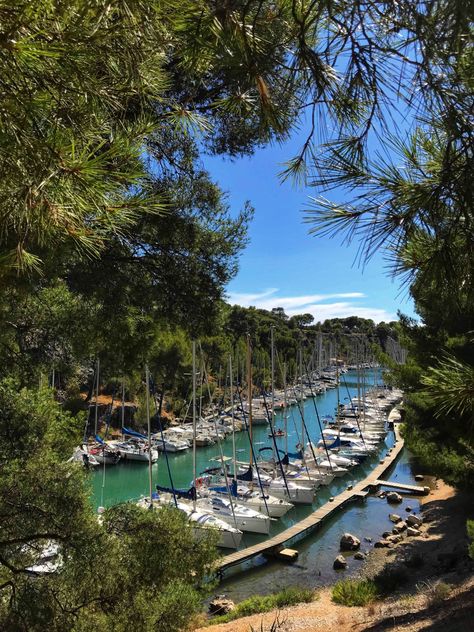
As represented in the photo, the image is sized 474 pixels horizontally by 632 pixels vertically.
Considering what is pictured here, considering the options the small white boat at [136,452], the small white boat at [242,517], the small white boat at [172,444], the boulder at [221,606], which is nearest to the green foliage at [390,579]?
the boulder at [221,606]

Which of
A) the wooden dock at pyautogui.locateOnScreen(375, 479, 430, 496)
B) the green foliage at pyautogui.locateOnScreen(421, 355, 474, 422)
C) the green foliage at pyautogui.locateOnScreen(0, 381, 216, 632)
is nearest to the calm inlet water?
the wooden dock at pyautogui.locateOnScreen(375, 479, 430, 496)

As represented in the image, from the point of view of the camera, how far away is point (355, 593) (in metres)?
10.0

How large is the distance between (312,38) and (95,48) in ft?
3.28

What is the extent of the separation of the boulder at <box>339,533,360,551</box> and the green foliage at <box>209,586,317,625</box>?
373 cm

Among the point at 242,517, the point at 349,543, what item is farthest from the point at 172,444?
the point at 349,543

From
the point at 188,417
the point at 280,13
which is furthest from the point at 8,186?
the point at 188,417

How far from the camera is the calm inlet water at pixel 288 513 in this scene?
12.2 m

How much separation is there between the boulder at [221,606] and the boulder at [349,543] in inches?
185

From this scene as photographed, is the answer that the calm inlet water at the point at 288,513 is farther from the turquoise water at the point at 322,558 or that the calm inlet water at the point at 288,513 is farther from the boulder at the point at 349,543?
the boulder at the point at 349,543

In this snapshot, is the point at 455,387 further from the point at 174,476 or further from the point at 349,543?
the point at 174,476

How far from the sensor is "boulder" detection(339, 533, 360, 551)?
46.2ft

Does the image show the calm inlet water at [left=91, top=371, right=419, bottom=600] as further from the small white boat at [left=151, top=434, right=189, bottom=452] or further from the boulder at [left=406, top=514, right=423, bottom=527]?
the boulder at [left=406, top=514, right=423, bottom=527]

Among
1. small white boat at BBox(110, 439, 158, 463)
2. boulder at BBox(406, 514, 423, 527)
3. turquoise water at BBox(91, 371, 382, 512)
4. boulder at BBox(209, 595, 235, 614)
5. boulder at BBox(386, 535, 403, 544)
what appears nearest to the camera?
boulder at BBox(209, 595, 235, 614)

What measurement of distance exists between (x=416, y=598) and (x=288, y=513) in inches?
357
